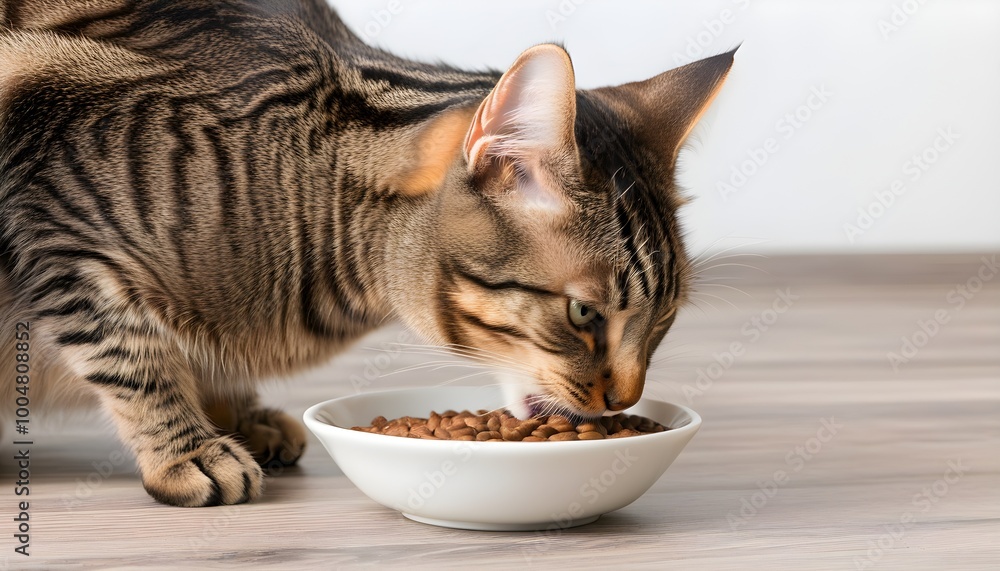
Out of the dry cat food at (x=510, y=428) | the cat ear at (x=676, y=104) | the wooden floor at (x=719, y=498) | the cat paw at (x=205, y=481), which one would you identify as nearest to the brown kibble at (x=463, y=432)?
the dry cat food at (x=510, y=428)

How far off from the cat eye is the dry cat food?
0.11 metres

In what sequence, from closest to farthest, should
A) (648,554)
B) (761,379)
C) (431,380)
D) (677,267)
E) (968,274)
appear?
(648,554)
(677,267)
(761,379)
(431,380)
(968,274)

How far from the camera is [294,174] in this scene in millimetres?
1283

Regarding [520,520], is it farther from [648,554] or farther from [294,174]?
[294,174]

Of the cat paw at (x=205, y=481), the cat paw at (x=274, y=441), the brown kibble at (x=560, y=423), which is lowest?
the cat paw at (x=274, y=441)

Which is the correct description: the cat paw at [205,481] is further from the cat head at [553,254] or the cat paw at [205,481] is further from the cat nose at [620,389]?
the cat nose at [620,389]

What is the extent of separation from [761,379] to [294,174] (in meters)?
1.13

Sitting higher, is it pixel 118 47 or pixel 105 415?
pixel 118 47

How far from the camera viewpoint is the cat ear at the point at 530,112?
1.05 meters

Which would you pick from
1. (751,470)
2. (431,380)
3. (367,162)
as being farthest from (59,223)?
(431,380)

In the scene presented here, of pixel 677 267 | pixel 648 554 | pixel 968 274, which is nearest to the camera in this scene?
pixel 648 554

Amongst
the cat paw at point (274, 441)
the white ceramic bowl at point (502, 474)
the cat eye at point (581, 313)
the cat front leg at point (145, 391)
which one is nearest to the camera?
the white ceramic bowl at point (502, 474)

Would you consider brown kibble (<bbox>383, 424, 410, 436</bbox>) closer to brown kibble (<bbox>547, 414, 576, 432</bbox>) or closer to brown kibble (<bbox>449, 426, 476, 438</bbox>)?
brown kibble (<bbox>449, 426, 476, 438</bbox>)

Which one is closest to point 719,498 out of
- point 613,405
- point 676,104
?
point 613,405
